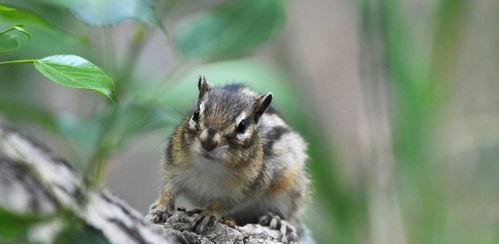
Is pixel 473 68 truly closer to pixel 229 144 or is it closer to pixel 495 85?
pixel 495 85

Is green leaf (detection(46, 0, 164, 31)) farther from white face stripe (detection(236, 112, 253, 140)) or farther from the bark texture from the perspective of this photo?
white face stripe (detection(236, 112, 253, 140))

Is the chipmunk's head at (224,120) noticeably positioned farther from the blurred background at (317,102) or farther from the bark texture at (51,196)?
the bark texture at (51,196)

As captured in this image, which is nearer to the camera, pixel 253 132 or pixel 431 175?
pixel 253 132

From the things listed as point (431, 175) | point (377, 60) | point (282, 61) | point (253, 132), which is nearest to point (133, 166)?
point (282, 61)

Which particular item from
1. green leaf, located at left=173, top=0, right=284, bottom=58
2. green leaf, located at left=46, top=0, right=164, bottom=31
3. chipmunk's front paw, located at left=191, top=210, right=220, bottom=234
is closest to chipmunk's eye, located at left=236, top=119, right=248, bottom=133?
green leaf, located at left=173, top=0, right=284, bottom=58

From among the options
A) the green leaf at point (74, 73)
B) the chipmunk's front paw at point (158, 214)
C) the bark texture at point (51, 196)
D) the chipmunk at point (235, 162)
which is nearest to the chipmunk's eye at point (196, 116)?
the chipmunk at point (235, 162)

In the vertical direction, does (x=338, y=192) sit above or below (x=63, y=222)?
above

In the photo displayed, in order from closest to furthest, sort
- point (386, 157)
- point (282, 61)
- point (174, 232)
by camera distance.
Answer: point (174, 232)
point (386, 157)
point (282, 61)
